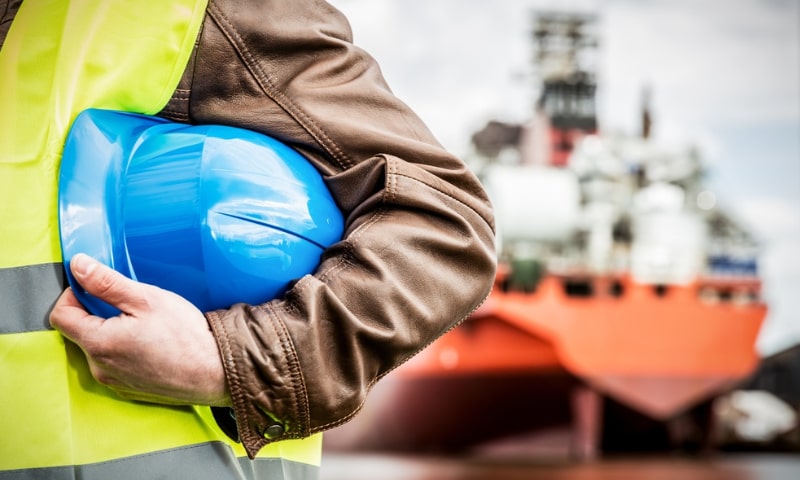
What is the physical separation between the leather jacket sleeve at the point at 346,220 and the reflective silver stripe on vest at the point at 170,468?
0.04m

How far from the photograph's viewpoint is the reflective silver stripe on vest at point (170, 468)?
2.24 ft

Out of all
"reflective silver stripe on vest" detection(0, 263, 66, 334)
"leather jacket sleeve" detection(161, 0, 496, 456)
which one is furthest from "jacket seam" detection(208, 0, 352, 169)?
"reflective silver stripe on vest" detection(0, 263, 66, 334)

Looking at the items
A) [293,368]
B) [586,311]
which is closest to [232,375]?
[293,368]

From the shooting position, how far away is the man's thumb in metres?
0.67

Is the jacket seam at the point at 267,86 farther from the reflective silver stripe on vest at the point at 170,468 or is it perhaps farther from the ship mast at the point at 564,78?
the ship mast at the point at 564,78

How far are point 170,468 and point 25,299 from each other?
17cm

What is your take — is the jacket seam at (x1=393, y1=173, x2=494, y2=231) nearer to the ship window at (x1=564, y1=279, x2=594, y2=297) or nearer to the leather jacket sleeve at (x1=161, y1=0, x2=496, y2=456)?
the leather jacket sleeve at (x1=161, y1=0, x2=496, y2=456)

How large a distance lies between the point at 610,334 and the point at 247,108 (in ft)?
35.8

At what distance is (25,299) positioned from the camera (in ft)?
2.26

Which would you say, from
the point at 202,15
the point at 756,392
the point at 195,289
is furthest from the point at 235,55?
the point at 756,392

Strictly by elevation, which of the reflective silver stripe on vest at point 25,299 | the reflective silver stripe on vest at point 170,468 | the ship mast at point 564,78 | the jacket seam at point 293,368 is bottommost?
the ship mast at point 564,78

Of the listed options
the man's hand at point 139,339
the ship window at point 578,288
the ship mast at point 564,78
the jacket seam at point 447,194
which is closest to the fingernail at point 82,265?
the man's hand at point 139,339

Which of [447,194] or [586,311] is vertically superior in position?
[447,194]

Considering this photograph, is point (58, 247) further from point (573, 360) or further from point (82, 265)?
point (573, 360)
